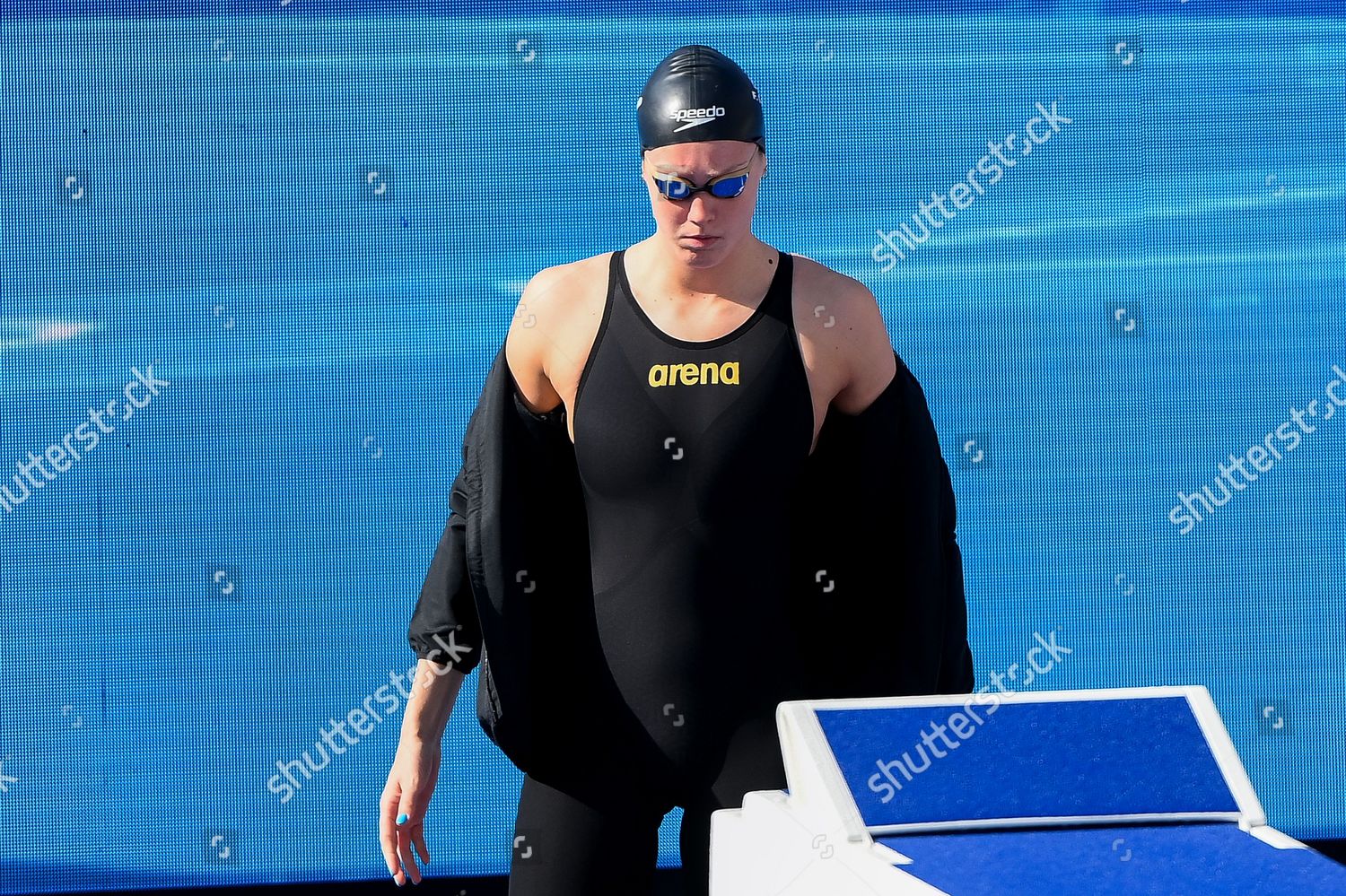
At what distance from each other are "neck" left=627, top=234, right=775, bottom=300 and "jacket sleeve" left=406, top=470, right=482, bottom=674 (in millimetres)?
353

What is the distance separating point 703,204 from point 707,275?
0.11m

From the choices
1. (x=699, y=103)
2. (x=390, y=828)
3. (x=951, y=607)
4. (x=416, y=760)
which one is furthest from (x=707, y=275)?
(x=390, y=828)

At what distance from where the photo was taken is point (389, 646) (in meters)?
3.93

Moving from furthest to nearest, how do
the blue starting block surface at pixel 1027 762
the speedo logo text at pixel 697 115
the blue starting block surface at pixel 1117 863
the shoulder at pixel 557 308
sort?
the shoulder at pixel 557 308, the speedo logo text at pixel 697 115, the blue starting block surface at pixel 1027 762, the blue starting block surface at pixel 1117 863

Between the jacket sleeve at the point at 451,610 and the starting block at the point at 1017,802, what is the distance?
1.59 feet

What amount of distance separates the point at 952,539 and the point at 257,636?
8.33 ft

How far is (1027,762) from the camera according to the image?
136cm

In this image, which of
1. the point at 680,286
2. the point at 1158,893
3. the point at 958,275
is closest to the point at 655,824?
the point at 680,286

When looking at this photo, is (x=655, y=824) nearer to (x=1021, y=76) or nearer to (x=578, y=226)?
(x=578, y=226)

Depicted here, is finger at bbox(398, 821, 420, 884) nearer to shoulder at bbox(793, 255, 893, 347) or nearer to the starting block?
the starting block

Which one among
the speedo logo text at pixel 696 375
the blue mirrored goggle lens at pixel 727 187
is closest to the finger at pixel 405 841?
the speedo logo text at pixel 696 375

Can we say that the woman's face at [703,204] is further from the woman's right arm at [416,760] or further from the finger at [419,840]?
the finger at [419,840]

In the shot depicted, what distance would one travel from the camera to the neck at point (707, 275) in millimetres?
1762

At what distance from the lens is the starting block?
1178 mm
